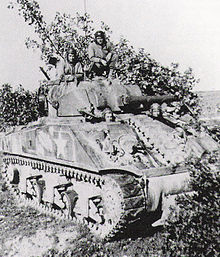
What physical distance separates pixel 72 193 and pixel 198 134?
3044mm

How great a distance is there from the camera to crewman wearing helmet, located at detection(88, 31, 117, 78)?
8.70m

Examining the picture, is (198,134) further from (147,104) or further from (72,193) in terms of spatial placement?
(72,193)

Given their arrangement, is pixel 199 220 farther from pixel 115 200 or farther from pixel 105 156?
pixel 105 156

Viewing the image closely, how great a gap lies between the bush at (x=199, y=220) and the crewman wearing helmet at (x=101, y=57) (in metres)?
4.95

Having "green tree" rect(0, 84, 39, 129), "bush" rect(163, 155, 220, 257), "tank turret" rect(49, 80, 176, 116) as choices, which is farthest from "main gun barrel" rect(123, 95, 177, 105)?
"green tree" rect(0, 84, 39, 129)

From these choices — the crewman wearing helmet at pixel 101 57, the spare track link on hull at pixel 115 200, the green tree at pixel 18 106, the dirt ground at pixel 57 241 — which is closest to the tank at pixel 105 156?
the spare track link on hull at pixel 115 200

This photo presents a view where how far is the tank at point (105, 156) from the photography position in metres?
5.62

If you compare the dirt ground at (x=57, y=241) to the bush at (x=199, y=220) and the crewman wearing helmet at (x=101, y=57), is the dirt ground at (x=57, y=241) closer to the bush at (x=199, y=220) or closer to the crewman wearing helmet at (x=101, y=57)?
the bush at (x=199, y=220)

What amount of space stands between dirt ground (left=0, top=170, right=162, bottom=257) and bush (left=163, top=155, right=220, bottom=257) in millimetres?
1412

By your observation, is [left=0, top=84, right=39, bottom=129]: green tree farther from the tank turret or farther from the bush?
the bush

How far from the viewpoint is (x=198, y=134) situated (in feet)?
22.9

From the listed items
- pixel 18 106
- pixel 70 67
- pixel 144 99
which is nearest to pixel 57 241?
pixel 144 99

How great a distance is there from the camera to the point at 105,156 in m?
5.87

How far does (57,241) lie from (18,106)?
14879 millimetres
